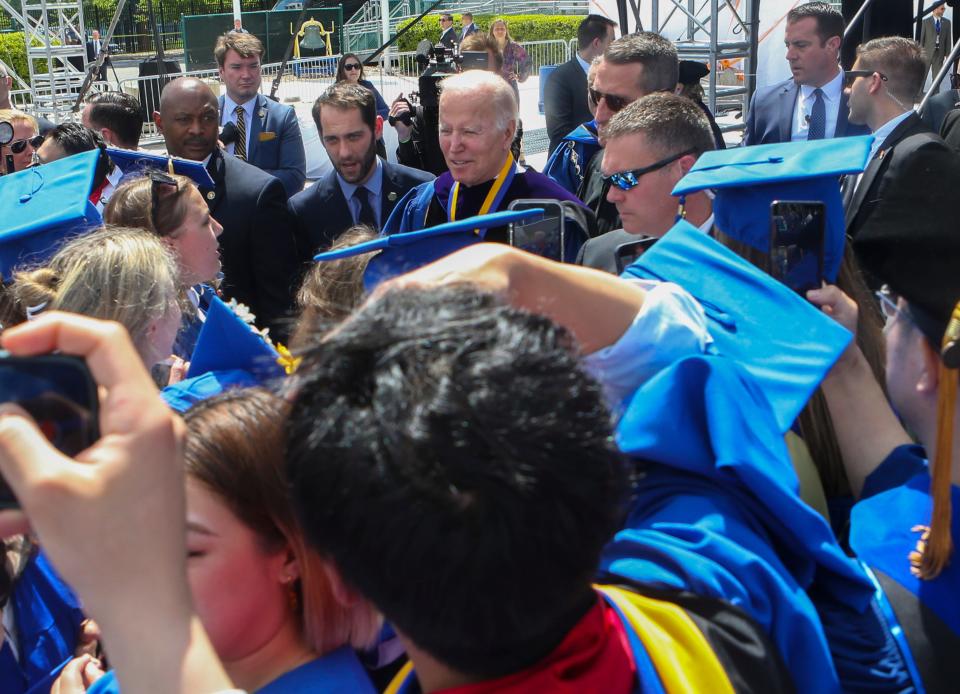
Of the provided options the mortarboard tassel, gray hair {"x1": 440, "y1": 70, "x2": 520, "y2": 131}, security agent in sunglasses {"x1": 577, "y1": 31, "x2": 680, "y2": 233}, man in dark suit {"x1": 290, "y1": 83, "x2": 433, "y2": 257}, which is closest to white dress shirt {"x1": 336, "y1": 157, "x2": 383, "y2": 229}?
man in dark suit {"x1": 290, "y1": 83, "x2": 433, "y2": 257}

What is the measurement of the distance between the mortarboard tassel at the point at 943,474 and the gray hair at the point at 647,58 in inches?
145

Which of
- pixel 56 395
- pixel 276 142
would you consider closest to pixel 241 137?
pixel 276 142

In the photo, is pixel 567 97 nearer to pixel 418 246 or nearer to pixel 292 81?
pixel 418 246

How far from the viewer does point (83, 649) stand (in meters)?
1.92

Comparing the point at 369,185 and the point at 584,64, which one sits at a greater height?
the point at 584,64

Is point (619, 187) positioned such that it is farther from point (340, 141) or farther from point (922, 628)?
point (922, 628)

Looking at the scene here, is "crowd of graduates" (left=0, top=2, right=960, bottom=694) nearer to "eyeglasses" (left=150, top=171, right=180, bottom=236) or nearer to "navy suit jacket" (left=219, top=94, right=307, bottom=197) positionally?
"eyeglasses" (left=150, top=171, right=180, bottom=236)

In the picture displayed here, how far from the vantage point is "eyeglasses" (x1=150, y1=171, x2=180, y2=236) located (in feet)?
10.7

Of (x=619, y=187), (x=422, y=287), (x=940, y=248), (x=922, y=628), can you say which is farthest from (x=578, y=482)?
(x=619, y=187)

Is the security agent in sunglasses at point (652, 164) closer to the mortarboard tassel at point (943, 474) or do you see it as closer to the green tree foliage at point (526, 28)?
the mortarboard tassel at point (943, 474)

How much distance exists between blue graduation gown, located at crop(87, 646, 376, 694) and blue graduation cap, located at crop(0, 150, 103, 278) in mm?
1829

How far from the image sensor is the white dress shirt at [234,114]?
20.7 ft

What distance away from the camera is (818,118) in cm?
671

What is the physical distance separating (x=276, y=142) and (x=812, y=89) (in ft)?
12.0
